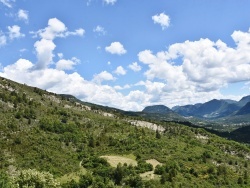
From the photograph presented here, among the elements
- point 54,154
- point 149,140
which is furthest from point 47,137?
point 149,140

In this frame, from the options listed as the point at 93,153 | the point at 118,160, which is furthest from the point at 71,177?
the point at 93,153

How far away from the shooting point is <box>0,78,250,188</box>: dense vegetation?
406 ft

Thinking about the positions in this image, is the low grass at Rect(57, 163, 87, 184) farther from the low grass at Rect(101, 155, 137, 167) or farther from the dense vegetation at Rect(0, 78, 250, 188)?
the low grass at Rect(101, 155, 137, 167)

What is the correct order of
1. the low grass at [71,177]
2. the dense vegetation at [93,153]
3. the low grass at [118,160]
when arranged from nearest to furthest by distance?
1. the low grass at [71,177]
2. the dense vegetation at [93,153]
3. the low grass at [118,160]

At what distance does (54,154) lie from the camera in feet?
460

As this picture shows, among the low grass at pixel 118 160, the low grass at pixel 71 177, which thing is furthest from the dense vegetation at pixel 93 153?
the low grass at pixel 118 160

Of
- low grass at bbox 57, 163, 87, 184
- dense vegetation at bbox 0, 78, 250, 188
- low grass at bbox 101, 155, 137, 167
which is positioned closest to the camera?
low grass at bbox 57, 163, 87, 184

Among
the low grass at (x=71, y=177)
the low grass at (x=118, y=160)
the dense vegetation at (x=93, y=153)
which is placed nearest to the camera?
the low grass at (x=71, y=177)

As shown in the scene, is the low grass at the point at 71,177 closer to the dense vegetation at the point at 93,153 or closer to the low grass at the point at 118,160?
the dense vegetation at the point at 93,153

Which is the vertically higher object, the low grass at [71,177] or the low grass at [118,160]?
the low grass at [118,160]

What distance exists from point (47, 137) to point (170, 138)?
229 feet

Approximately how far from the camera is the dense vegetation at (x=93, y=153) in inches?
4872

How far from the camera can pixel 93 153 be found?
493ft

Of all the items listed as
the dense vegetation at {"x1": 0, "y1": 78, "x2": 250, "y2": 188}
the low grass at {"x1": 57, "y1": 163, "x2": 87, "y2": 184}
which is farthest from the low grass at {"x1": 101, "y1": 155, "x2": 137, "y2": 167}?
the low grass at {"x1": 57, "y1": 163, "x2": 87, "y2": 184}
